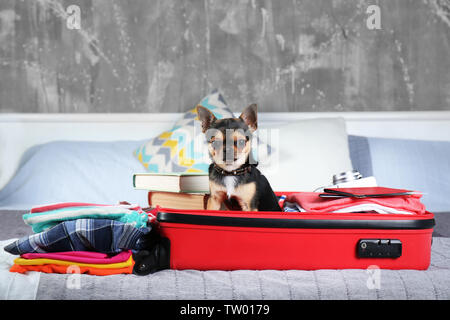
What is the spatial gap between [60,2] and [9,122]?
75 centimetres

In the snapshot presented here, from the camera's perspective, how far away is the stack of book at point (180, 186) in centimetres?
85

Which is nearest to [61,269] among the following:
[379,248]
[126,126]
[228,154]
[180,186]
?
[180,186]

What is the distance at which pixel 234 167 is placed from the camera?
2.48 ft

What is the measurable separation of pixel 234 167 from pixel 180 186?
16 centimetres

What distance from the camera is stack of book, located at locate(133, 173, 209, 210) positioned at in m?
0.85

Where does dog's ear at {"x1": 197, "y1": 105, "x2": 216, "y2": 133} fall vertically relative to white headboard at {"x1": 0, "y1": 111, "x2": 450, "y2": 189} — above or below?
above

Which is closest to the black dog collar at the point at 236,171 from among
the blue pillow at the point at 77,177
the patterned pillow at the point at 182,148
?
the patterned pillow at the point at 182,148

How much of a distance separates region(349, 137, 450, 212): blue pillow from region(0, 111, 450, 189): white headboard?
0.77 ft

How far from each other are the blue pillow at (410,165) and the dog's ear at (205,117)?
112 centimetres

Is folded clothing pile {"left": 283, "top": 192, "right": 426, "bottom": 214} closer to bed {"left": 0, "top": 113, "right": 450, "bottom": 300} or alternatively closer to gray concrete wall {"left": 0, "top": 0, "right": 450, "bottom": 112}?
bed {"left": 0, "top": 113, "right": 450, "bottom": 300}

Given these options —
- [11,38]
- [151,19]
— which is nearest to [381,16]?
[151,19]

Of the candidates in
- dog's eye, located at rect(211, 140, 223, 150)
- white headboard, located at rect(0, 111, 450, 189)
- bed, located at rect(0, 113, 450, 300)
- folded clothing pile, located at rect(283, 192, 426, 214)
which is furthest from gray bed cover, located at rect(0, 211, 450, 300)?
white headboard, located at rect(0, 111, 450, 189)
